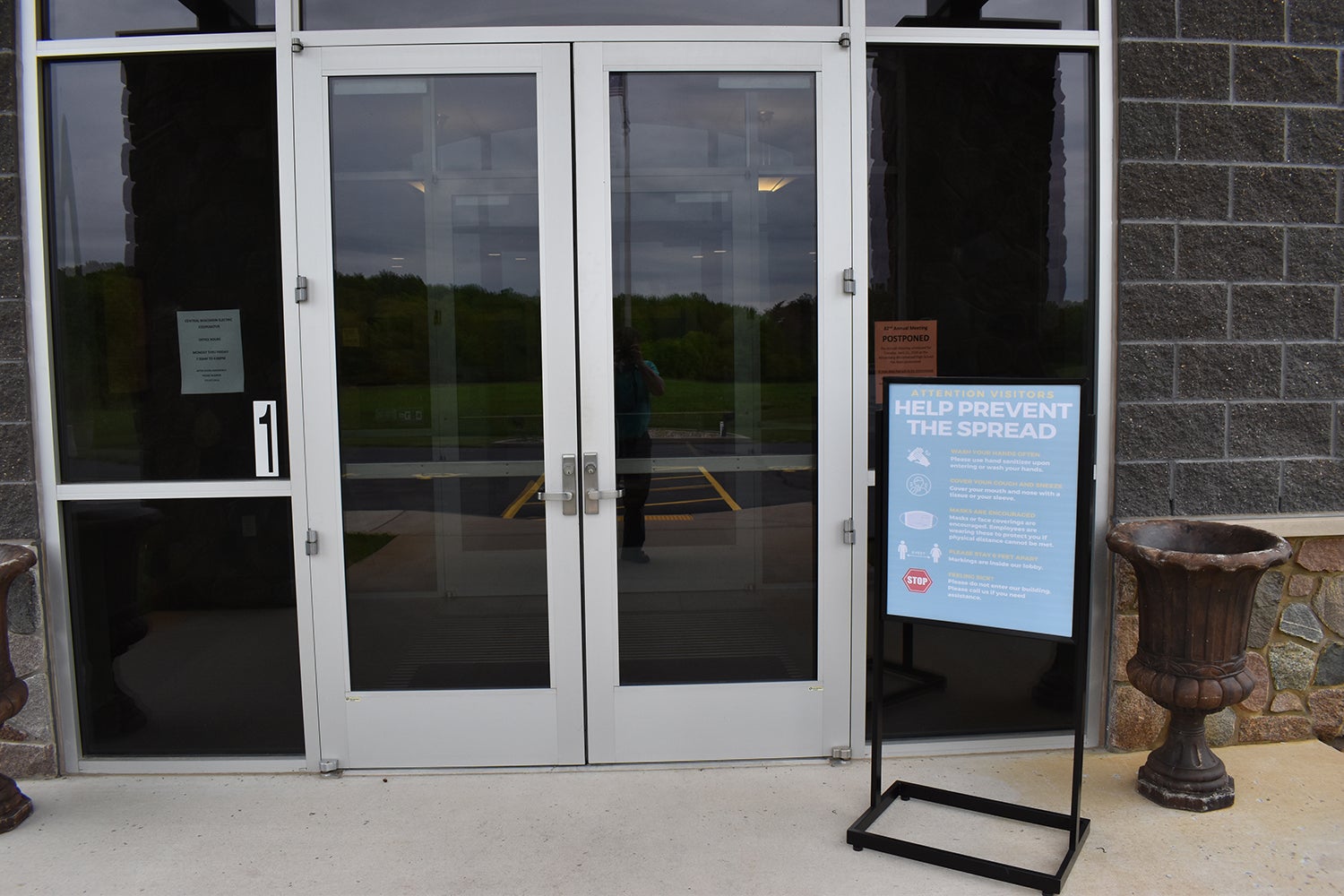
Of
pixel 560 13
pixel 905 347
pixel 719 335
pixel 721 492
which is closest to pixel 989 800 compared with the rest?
pixel 721 492

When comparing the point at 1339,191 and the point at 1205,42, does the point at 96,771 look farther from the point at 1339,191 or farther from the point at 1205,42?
the point at 1339,191

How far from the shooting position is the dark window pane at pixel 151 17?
3377mm

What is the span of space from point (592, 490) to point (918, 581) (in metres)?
1.24

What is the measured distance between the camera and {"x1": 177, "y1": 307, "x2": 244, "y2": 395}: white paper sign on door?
3434 millimetres

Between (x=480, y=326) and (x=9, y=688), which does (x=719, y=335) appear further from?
(x=9, y=688)

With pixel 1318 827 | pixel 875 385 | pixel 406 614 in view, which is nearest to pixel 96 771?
pixel 406 614

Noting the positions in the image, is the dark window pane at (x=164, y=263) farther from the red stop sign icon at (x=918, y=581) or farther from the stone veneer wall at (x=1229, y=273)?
the stone veneer wall at (x=1229, y=273)

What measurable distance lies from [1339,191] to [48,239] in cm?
500

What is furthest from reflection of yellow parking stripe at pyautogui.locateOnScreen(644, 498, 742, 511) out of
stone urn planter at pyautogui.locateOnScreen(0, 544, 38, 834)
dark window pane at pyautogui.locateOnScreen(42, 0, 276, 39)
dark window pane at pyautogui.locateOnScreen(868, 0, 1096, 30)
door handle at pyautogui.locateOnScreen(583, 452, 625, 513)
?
dark window pane at pyautogui.locateOnScreen(42, 0, 276, 39)

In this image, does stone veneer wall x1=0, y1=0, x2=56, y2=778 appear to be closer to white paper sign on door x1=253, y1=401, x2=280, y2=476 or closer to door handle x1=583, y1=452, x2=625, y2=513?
white paper sign on door x1=253, y1=401, x2=280, y2=476

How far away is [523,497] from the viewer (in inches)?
137

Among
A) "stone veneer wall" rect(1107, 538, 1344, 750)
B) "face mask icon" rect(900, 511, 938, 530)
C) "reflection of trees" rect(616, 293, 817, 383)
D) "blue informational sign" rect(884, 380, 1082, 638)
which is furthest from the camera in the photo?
"stone veneer wall" rect(1107, 538, 1344, 750)

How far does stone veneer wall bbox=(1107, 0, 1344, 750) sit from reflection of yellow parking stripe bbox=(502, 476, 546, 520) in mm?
2274

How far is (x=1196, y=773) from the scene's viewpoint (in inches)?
126
